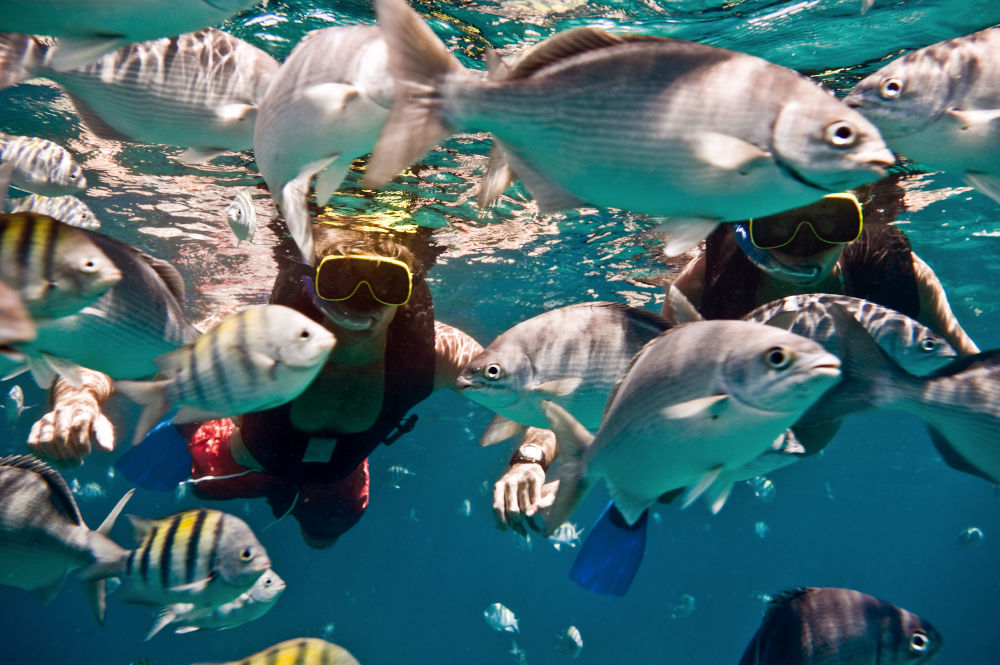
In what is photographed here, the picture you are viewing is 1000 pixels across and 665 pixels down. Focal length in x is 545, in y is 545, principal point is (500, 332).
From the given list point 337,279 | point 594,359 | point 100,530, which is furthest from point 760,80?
point 100,530

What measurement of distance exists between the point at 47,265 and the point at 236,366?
70 cm

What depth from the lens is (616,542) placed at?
3.02 metres

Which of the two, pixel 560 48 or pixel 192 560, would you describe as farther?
pixel 192 560

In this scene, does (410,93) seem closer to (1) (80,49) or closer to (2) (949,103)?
(1) (80,49)

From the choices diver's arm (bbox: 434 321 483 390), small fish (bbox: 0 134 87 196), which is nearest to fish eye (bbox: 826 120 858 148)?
diver's arm (bbox: 434 321 483 390)

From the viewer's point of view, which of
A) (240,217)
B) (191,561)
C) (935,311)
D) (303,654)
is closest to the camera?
(303,654)

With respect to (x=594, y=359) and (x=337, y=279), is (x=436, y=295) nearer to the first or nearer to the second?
(x=337, y=279)

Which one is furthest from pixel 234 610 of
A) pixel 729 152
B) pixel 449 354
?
pixel 729 152

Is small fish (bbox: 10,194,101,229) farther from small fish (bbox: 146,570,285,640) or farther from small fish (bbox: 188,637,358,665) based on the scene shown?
small fish (bbox: 188,637,358,665)

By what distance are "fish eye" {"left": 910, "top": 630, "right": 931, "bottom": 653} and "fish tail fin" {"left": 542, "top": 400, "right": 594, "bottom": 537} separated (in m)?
2.89

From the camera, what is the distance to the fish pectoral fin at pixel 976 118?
5.83ft

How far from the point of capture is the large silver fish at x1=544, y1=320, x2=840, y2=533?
181 centimetres

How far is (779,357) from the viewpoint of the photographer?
181 centimetres

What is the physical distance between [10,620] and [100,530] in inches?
3037
